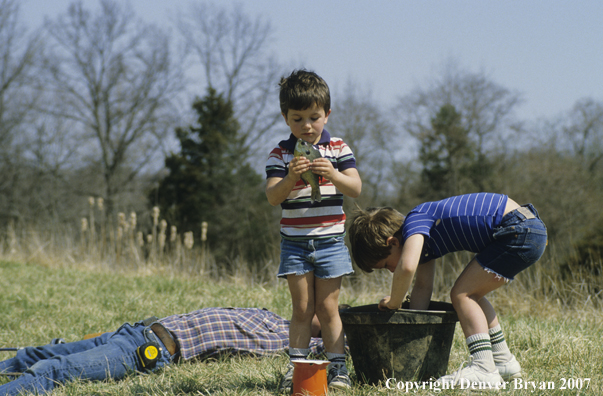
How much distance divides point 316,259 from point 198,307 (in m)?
2.39

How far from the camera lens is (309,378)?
81.2 inches

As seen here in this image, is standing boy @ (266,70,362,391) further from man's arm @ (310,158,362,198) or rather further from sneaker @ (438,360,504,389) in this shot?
sneaker @ (438,360,504,389)

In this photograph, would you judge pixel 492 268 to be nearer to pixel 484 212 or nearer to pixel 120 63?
pixel 484 212

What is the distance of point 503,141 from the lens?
18219mm

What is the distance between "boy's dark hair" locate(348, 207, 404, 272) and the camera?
2.46m

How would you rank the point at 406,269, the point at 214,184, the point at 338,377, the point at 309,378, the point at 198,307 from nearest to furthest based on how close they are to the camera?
the point at 309,378
the point at 406,269
the point at 338,377
the point at 198,307
the point at 214,184

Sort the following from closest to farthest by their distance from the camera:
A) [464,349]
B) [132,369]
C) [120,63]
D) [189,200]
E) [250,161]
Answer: [132,369], [464,349], [189,200], [250,161], [120,63]

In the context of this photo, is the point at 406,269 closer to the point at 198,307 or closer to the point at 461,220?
the point at 461,220

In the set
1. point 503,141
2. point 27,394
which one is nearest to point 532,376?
point 27,394

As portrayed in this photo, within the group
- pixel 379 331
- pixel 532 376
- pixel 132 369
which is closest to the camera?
pixel 379 331

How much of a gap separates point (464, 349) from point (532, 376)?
2.06ft

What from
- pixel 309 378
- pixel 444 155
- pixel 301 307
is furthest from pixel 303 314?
pixel 444 155

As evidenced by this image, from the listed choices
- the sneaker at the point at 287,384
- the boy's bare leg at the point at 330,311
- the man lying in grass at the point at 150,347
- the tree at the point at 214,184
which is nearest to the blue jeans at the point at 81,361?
the man lying in grass at the point at 150,347

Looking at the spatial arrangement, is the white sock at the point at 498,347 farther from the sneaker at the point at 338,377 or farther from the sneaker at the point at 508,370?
the sneaker at the point at 338,377
